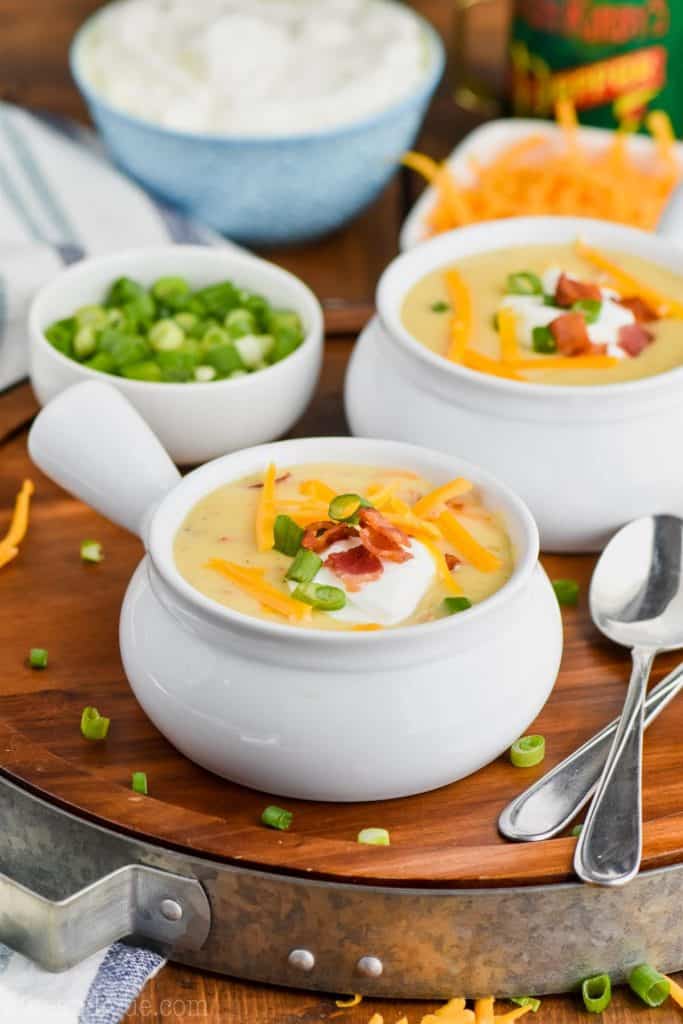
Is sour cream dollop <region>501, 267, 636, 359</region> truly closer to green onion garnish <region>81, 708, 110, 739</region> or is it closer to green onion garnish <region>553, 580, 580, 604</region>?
green onion garnish <region>553, 580, 580, 604</region>

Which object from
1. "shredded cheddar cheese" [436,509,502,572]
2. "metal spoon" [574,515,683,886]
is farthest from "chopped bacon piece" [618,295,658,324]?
"shredded cheddar cheese" [436,509,502,572]

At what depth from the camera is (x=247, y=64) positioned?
9.96ft

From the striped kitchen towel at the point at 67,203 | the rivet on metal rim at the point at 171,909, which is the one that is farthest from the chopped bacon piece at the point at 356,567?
the striped kitchen towel at the point at 67,203

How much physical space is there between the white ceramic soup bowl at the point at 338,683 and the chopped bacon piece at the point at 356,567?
99 millimetres

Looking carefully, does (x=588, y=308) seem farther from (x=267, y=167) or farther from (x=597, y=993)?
(x=267, y=167)

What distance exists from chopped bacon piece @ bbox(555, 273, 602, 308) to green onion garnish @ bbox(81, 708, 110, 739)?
0.83 metres

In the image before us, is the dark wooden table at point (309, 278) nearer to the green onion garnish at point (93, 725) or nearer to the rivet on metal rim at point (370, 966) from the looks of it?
the rivet on metal rim at point (370, 966)

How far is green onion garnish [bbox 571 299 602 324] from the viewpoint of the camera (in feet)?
6.71

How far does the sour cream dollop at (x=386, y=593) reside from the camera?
5.13 ft

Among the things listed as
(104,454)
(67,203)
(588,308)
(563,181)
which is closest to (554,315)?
(588,308)

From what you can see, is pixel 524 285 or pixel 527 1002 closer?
pixel 527 1002

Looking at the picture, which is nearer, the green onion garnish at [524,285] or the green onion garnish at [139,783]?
the green onion garnish at [139,783]

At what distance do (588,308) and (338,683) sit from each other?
75 cm

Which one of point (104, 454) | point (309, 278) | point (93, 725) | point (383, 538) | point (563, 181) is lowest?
point (309, 278)
